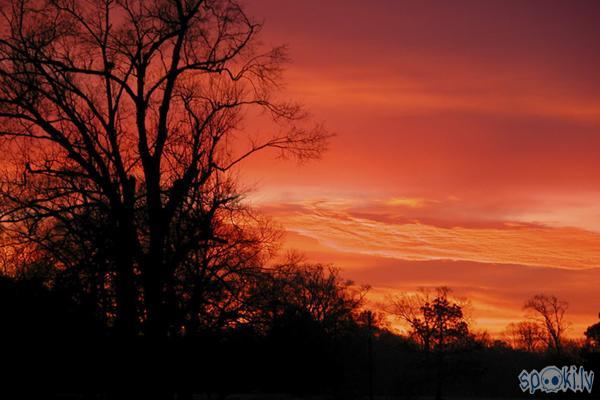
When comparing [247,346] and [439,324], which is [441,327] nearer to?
[439,324]

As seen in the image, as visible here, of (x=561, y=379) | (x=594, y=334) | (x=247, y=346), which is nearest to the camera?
(x=247, y=346)

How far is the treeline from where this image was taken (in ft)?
61.9

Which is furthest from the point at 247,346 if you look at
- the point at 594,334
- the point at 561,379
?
the point at 594,334

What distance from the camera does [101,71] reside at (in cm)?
1736

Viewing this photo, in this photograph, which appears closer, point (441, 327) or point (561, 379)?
point (561, 379)

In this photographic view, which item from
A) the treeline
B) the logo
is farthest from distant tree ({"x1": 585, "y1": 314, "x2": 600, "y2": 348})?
the logo

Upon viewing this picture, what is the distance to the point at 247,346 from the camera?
26828 mm

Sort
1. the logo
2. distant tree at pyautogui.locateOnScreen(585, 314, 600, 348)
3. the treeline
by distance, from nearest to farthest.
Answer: the treeline → the logo → distant tree at pyautogui.locateOnScreen(585, 314, 600, 348)

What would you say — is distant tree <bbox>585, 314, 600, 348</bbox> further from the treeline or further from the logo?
the logo

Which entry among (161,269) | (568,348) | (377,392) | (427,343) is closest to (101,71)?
(161,269)

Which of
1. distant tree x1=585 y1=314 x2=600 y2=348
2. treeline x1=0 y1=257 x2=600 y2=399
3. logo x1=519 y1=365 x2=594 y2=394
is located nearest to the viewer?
treeline x1=0 y1=257 x2=600 y2=399

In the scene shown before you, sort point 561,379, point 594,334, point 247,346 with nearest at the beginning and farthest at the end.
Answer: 1. point 247,346
2. point 561,379
3. point 594,334

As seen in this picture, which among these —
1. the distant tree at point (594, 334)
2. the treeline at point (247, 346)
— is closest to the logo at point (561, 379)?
the treeline at point (247, 346)

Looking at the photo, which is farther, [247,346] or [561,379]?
[561,379]
